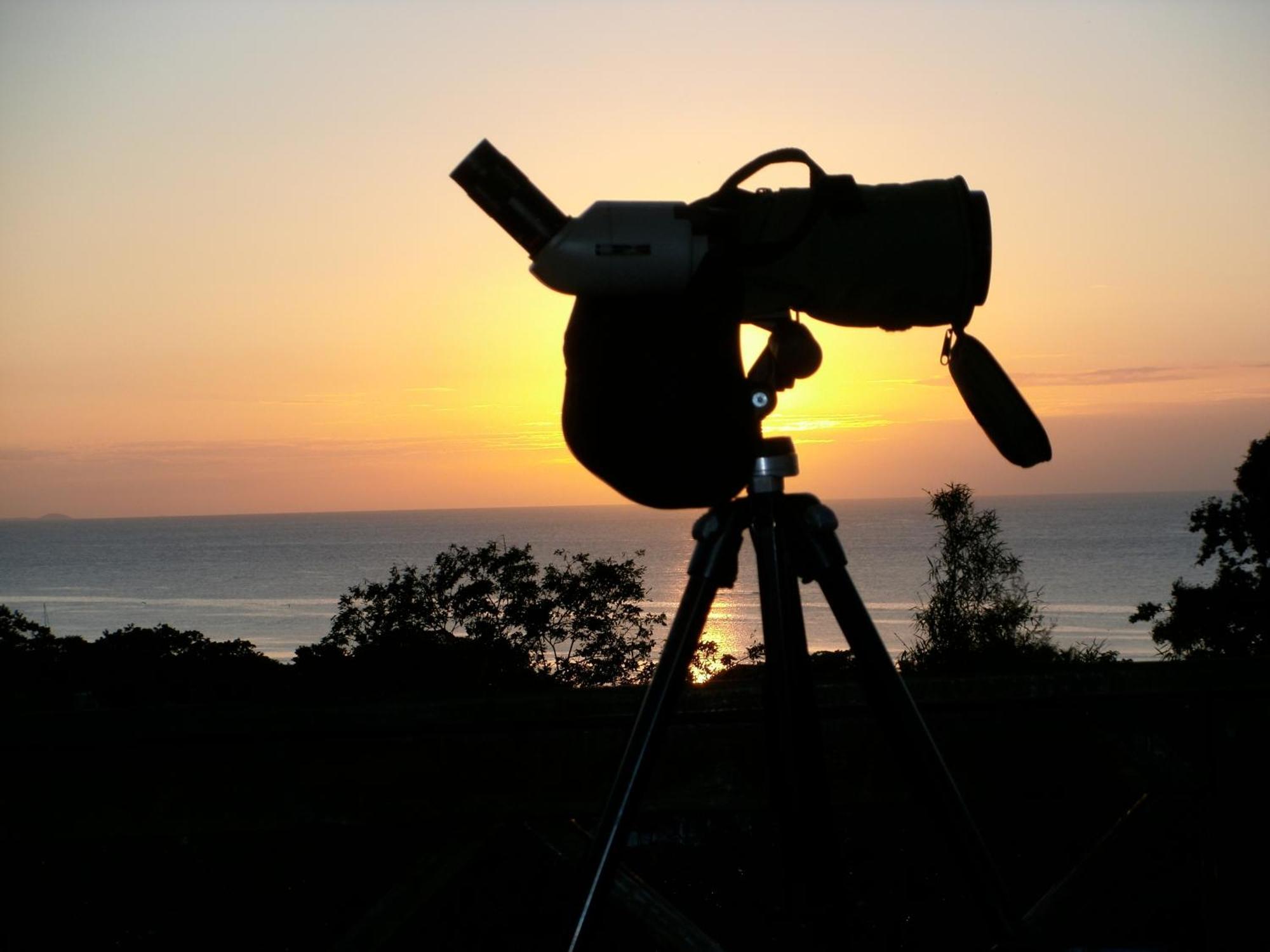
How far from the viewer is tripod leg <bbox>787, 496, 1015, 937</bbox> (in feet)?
4.98

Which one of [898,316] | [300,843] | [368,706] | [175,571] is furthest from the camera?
[175,571]

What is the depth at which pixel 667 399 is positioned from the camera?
1.47m

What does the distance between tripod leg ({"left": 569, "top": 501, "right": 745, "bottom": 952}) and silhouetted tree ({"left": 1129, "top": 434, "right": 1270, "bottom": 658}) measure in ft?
67.5

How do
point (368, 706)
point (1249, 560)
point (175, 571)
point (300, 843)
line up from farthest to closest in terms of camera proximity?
point (175, 571), point (1249, 560), point (300, 843), point (368, 706)

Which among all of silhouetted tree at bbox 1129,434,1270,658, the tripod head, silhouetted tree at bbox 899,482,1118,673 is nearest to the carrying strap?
the tripod head

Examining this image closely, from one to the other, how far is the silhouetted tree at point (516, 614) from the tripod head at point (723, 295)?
10.3m

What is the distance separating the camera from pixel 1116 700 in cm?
178

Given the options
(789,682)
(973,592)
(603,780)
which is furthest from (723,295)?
(973,592)

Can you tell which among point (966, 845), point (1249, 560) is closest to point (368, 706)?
point (966, 845)

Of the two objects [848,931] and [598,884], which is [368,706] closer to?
[598,884]

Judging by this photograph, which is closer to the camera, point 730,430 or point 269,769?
point 730,430

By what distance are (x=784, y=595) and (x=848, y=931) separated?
0.47m

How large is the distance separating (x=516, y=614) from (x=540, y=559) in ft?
226

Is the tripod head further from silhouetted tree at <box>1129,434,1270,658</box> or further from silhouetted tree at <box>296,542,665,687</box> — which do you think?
silhouetted tree at <box>1129,434,1270,658</box>
